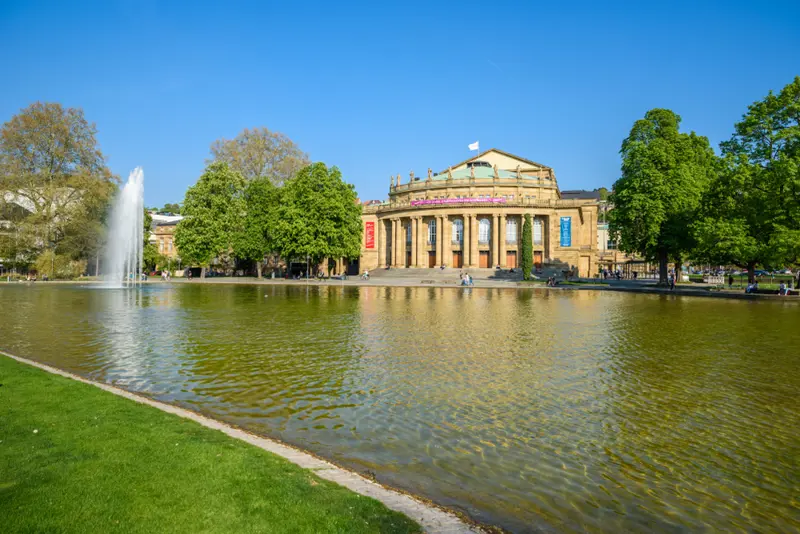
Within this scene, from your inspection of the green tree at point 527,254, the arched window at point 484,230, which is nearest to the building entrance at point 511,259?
the arched window at point 484,230

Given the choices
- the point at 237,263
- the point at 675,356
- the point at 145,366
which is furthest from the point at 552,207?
the point at 145,366

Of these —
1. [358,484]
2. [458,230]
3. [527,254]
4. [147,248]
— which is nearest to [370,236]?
[458,230]

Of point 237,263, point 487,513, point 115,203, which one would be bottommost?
point 487,513

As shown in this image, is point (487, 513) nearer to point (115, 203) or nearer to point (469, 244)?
point (115, 203)

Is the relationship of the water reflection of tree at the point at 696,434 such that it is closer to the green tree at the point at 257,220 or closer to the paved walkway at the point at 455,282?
the paved walkway at the point at 455,282

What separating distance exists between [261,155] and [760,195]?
6683cm

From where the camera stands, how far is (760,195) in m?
39.4

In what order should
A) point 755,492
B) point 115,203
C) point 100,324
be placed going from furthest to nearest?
point 115,203 < point 100,324 < point 755,492

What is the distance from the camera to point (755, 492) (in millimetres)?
6445

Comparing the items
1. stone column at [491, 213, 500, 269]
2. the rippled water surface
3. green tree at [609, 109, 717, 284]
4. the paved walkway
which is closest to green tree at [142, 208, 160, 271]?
the paved walkway

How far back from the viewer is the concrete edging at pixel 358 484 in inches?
208

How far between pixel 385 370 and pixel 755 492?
8.29 meters

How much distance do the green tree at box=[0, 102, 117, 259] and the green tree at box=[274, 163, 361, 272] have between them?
71.3ft

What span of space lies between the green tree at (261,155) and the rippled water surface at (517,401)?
6368 centimetres
